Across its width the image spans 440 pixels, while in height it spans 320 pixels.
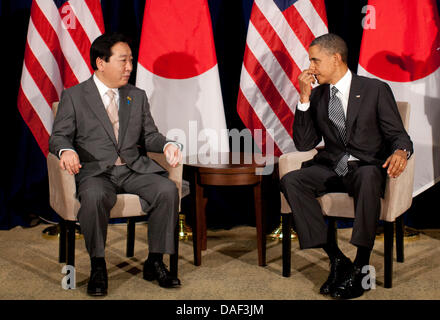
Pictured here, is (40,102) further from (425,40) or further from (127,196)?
(425,40)

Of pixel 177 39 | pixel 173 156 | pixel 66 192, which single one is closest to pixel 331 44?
pixel 173 156

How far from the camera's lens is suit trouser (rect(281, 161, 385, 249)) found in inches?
104

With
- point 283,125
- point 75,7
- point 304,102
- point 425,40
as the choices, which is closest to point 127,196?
point 304,102

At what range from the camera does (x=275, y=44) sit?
370 centimetres

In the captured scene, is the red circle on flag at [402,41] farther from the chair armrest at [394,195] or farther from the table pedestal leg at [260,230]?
the table pedestal leg at [260,230]

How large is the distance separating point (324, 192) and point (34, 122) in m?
2.01

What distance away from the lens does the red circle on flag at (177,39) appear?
12.2 ft

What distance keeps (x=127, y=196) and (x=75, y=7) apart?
1625mm

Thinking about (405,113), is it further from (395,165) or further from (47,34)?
(47,34)

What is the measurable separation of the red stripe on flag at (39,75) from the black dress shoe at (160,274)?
1507 mm

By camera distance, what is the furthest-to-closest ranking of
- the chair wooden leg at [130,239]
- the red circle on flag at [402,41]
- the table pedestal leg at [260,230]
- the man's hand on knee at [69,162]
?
the red circle on flag at [402,41] < the chair wooden leg at [130,239] < the table pedestal leg at [260,230] < the man's hand on knee at [69,162]

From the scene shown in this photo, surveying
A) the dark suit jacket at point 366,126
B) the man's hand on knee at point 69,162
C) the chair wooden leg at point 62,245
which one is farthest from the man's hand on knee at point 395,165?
the chair wooden leg at point 62,245

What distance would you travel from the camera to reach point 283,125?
3.76m

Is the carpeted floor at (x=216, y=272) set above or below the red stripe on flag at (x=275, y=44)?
below
